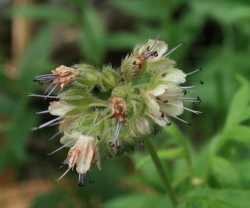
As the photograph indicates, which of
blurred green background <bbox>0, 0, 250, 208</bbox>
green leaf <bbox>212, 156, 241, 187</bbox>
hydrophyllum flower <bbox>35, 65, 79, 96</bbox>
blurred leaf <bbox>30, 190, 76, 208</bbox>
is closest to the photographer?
hydrophyllum flower <bbox>35, 65, 79, 96</bbox>

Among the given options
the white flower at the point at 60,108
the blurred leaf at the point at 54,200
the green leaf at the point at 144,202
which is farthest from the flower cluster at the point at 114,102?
the blurred leaf at the point at 54,200

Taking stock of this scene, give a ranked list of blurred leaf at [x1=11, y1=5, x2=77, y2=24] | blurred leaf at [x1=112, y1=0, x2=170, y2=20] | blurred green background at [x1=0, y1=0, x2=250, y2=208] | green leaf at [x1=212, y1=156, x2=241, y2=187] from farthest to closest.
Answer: blurred leaf at [x1=112, y1=0, x2=170, y2=20] < blurred leaf at [x1=11, y1=5, x2=77, y2=24] < blurred green background at [x1=0, y1=0, x2=250, y2=208] < green leaf at [x1=212, y1=156, x2=241, y2=187]

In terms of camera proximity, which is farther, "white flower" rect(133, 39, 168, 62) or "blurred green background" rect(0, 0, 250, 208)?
"blurred green background" rect(0, 0, 250, 208)

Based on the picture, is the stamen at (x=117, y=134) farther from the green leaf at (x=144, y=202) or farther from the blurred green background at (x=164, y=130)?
the green leaf at (x=144, y=202)

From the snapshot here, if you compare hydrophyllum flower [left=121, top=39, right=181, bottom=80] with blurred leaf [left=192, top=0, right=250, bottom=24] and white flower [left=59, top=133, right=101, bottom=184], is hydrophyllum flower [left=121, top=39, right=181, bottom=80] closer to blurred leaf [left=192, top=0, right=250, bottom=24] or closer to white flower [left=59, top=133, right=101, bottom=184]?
white flower [left=59, top=133, right=101, bottom=184]

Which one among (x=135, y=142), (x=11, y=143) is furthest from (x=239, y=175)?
(x=11, y=143)

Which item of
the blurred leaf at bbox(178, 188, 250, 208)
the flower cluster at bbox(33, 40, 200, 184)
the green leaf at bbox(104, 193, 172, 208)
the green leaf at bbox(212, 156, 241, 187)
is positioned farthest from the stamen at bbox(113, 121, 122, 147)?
the green leaf at bbox(104, 193, 172, 208)
